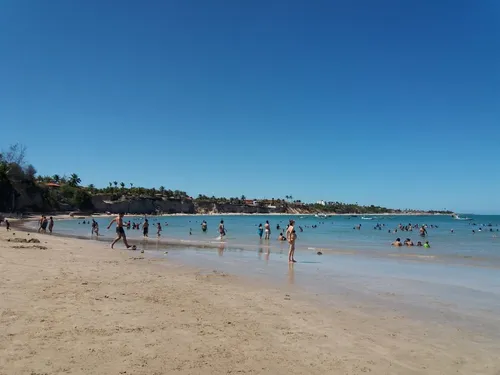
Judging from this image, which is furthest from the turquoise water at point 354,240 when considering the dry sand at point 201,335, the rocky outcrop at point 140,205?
the rocky outcrop at point 140,205

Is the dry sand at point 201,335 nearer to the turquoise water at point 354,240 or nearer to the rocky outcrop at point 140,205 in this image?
the turquoise water at point 354,240

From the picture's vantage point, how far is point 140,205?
165000 mm

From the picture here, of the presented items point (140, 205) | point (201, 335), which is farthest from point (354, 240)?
point (140, 205)

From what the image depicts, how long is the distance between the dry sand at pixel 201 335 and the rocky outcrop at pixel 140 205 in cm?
14348

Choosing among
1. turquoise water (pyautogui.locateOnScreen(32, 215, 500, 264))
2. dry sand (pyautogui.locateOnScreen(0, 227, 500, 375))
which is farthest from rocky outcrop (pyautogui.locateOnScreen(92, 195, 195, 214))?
A: dry sand (pyautogui.locateOnScreen(0, 227, 500, 375))

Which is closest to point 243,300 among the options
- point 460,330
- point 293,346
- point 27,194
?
point 293,346

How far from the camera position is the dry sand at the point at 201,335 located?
5.09 m

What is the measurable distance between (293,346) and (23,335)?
398 centimetres

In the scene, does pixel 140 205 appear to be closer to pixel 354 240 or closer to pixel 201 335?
pixel 354 240

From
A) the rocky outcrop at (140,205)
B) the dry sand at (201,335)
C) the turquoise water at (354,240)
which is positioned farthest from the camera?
the rocky outcrop at (140,205)

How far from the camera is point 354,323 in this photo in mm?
7777

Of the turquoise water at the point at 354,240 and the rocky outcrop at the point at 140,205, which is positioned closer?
the turquoise water at the point at 354,240

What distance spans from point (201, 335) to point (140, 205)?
542ft

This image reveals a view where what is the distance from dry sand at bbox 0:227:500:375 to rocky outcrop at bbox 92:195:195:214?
143 m
